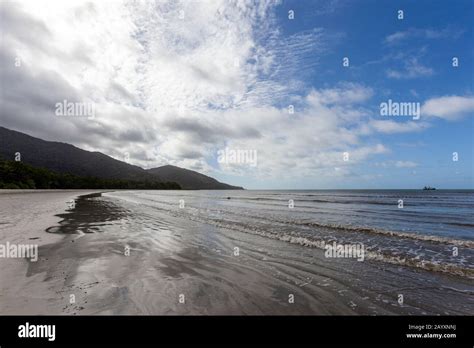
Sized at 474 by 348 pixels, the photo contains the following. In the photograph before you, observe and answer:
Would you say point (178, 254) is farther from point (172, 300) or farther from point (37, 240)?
point (37, 240)

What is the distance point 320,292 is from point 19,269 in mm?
8799

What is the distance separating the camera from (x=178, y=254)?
10406 millimetres

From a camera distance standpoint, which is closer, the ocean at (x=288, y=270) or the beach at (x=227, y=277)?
the beach at (x=227, y=277)

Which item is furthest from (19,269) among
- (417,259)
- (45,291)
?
(417,259)
